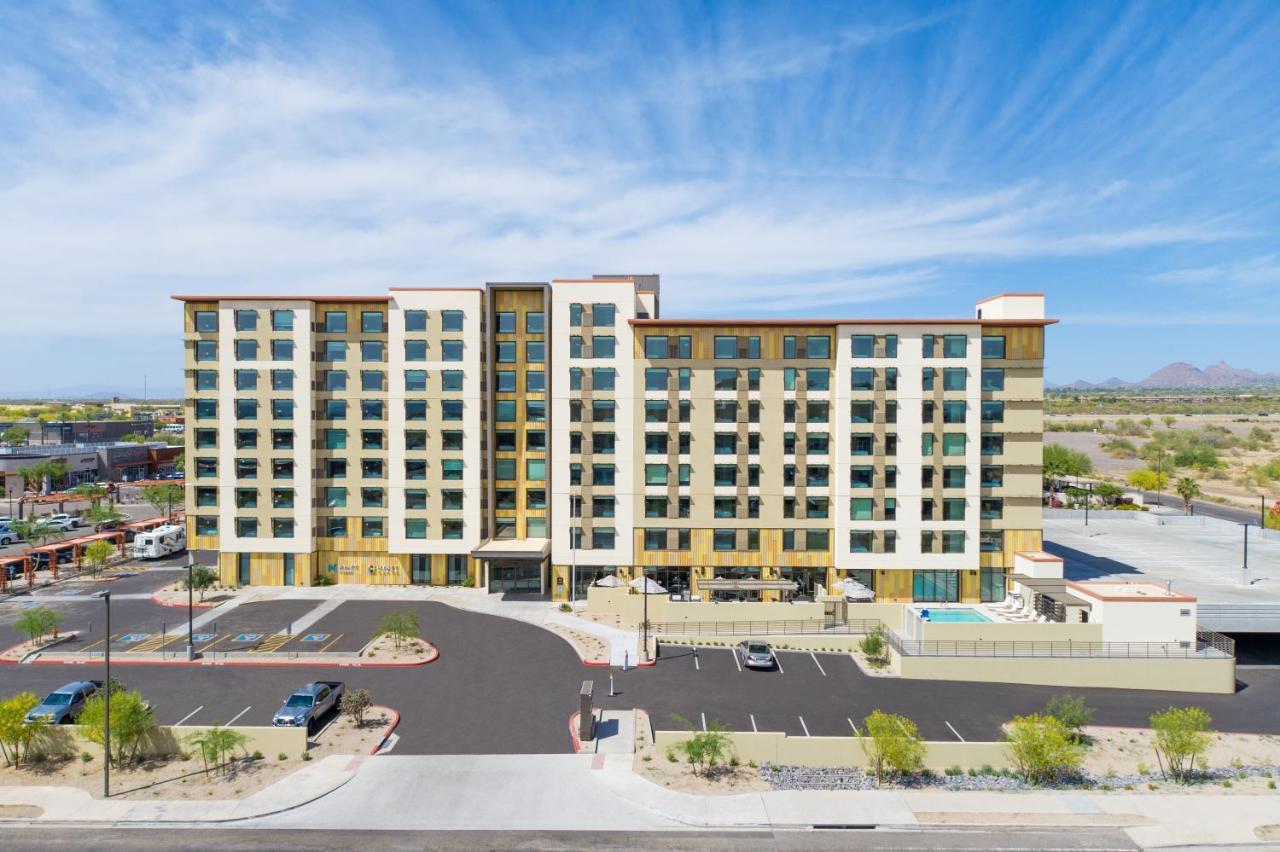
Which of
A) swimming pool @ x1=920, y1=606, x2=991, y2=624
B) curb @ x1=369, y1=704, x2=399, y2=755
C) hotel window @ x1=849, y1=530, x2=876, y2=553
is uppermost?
hotel window @ x1=849, y1=530, x2=876, y2=553

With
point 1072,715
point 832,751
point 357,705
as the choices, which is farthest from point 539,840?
point 1072,715

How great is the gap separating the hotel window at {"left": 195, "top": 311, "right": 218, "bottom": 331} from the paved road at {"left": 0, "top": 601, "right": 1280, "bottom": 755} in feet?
102

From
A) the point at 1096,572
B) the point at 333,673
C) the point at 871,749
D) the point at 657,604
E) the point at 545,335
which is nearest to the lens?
the point at 871,749

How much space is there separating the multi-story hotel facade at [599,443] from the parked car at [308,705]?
75.1 feet

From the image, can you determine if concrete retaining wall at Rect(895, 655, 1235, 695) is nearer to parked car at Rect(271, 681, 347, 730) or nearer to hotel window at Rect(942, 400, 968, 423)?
hotel window at Rect(942, 400, 968, 423)

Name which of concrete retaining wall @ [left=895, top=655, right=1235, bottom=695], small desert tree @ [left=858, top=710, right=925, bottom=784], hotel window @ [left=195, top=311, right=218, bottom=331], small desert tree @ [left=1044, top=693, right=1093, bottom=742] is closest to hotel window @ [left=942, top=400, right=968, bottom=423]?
concrete retaining wall @ [left=895, top=655, right=1235, bottom=695]

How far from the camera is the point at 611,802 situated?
28.2 m

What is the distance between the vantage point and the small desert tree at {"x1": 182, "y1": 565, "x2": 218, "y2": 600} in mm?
58125

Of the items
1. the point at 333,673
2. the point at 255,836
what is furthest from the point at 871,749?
the point at 333,673

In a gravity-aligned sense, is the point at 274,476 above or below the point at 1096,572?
above

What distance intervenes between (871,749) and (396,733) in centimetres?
2224

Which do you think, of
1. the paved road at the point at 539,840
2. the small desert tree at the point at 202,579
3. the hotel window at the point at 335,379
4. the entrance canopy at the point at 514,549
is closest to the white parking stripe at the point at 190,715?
the paved road at the point at 539,840

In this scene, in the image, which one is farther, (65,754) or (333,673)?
(333,673)

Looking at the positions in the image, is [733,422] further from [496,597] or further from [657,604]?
[496,597]
